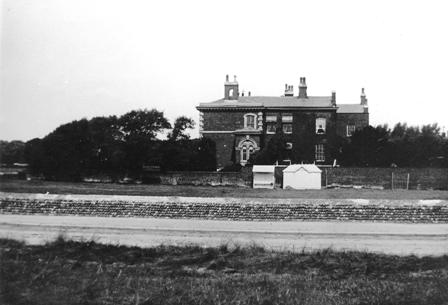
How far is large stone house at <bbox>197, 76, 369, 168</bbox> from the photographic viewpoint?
160 ft

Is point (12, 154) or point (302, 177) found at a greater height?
point (12, 154)

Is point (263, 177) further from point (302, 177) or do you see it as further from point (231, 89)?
point (231, 89)

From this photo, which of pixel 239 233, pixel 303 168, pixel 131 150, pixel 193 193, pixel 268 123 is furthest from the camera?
pixel 268 123

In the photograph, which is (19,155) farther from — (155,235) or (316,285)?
(316,285)

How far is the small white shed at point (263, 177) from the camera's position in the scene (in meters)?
36.3

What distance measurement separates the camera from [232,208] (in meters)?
20.0

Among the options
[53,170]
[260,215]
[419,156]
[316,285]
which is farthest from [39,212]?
[419,156]

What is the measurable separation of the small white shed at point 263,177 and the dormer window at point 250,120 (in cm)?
1346

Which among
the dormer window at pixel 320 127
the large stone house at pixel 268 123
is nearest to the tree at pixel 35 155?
the large stone house at pixel 268 123

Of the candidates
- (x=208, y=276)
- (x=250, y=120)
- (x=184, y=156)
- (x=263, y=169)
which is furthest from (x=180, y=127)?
(x=208, y=276)

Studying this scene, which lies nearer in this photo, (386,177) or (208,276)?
(208,276)

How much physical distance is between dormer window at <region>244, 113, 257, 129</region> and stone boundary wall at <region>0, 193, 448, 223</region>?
29475 millimetres

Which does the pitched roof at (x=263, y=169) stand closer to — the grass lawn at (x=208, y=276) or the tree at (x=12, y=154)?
the grass lawn at (x=208, y=276)

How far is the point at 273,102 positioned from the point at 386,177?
58.7 ft
